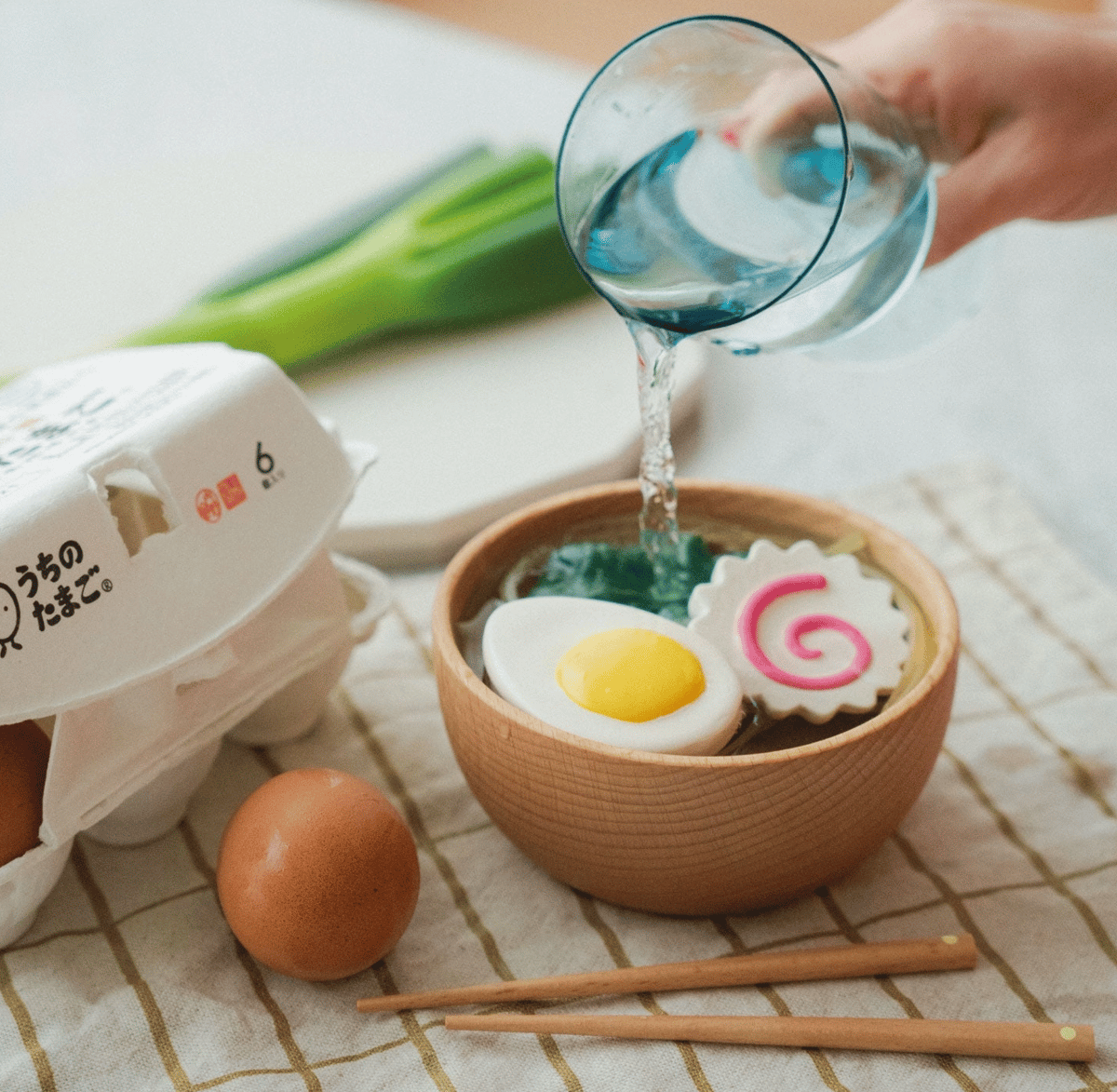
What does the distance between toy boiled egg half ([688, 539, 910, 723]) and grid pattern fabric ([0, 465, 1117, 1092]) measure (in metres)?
0.11

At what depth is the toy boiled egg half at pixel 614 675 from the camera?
1.91 feet

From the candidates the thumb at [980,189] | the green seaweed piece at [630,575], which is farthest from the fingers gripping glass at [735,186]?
the green seaweed piece at [630,575]

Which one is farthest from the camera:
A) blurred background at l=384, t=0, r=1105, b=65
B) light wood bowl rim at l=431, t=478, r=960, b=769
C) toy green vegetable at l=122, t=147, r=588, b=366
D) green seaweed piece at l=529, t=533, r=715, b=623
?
blurred background at l=384, t=0, r=1105, b=65

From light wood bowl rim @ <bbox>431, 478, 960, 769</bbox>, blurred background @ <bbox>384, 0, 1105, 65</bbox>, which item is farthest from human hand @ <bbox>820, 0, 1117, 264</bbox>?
blurred background @ <bbox>384, 0, 1105, 65</bbox>

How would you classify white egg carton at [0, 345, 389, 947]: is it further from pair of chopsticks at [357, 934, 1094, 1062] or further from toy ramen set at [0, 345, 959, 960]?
pair of chopsticks at [357, 934, 1094, 1062]

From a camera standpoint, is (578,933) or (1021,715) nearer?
(578,933)

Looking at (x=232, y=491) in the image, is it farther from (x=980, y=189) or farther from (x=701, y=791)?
(x=980, y=189)

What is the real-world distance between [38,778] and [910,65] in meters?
0.61

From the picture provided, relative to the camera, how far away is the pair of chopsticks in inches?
22.4

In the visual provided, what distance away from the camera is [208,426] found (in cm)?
63

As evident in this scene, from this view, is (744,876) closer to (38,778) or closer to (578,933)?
(578,933)

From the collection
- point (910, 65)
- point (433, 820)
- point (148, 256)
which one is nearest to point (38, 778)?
point (433, 820)

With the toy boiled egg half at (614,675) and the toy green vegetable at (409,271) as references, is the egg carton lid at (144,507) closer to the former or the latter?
the toy boiled egg half at (614,675)

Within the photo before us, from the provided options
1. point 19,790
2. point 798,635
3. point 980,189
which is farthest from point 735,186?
point 19,790
